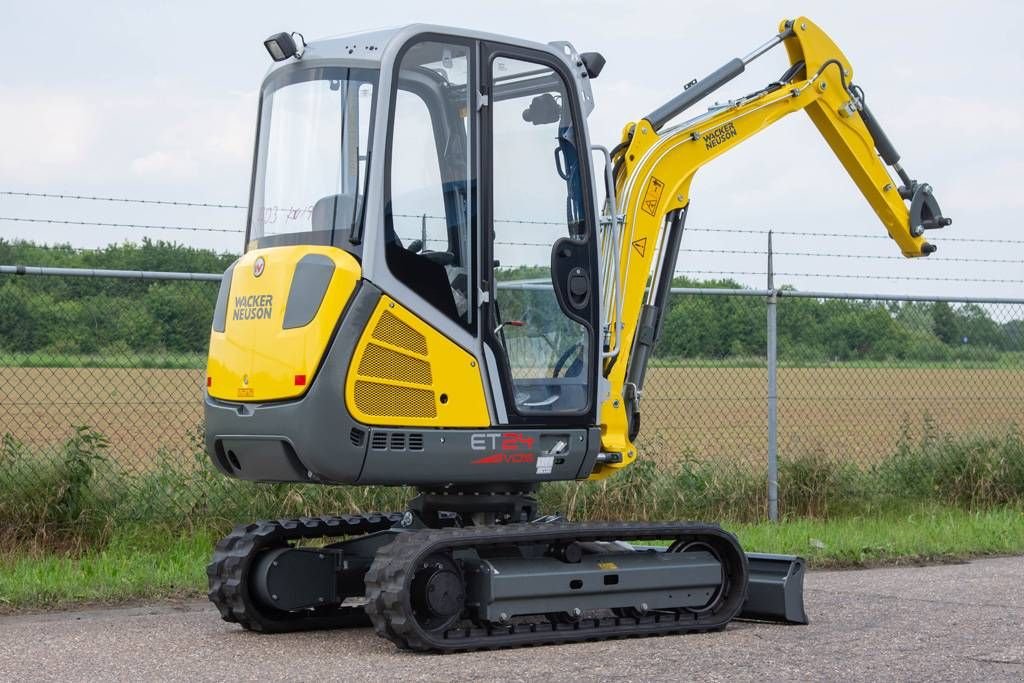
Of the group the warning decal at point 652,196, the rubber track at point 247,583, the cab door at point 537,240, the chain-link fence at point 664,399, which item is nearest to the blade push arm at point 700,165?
the warning decal at point 652,196

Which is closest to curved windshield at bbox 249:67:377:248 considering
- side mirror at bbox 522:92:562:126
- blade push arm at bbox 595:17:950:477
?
side mirror at bbox 522:92:562:126

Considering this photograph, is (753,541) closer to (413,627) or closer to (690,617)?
(690,617)

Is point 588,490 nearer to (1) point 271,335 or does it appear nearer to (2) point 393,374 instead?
(2) point 393,374

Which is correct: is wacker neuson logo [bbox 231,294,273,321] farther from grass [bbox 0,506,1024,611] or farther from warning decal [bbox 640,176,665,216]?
warning decal [bbox 640,176,665,216]

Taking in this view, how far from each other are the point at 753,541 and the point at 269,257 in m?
4.97

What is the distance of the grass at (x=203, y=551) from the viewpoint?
876cm

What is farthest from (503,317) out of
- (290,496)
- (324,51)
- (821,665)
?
(290,496)

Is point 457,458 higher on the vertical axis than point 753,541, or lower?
higher

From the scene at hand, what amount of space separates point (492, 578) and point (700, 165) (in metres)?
3.16

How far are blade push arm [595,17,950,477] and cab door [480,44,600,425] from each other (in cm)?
44

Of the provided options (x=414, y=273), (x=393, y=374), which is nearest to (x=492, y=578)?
(x=393, y=374)

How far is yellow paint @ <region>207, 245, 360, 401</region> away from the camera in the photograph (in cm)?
701

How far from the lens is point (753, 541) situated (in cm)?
1081

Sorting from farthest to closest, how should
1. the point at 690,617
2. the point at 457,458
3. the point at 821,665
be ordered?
the point at 690,617 < the point at 457,458 < the point at 821,665
